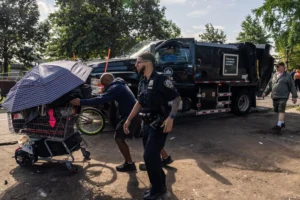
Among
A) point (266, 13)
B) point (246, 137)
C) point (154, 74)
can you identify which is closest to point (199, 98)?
point (246, 137)

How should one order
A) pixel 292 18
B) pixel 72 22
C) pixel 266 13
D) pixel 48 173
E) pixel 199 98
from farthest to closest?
pixel 72 22 < pixel 266 13 < pixel 292 18 < pixel 199 98 < pixel 48 173

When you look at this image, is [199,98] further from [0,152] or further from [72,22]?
[72,22]

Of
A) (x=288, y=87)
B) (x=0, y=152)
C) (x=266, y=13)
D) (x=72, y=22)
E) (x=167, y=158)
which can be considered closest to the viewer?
(x=167, y=158)

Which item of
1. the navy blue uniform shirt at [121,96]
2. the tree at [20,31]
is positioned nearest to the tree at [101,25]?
the tree at [20,31]

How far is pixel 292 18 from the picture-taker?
11.2m

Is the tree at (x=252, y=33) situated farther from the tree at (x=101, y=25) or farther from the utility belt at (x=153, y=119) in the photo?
the utility belt at (x=153, y=119)

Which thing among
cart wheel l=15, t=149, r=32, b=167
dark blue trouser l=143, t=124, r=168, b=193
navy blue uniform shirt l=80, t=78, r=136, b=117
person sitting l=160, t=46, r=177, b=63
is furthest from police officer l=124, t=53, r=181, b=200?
person sitting l=160, t=46, r=177, b=63

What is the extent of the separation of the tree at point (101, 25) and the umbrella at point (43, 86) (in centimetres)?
1538

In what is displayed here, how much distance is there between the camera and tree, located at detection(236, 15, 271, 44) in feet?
120

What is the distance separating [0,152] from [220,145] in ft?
14.4

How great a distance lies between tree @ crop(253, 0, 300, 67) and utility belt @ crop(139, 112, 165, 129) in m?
9.92

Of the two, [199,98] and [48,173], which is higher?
[199,98]

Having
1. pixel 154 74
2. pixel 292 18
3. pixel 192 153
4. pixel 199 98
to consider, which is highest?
pixel 292 18

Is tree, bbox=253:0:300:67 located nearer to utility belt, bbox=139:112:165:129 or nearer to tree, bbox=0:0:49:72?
utility belt, bbox=139:112:165:129
